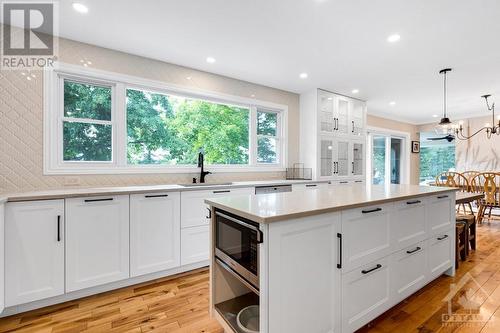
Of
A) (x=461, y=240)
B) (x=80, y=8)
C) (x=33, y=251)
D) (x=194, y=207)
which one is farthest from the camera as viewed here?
(x=461, y=240)

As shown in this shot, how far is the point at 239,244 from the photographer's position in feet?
4.81

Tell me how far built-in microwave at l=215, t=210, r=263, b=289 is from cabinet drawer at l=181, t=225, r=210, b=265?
1124mm

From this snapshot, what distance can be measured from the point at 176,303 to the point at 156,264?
54 centimetres

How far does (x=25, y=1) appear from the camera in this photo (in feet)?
6.83

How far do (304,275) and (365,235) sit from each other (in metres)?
0.58

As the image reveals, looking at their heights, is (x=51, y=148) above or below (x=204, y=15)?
below

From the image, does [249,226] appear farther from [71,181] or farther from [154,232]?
[71,181]

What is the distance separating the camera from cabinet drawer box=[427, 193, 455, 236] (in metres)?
2.26

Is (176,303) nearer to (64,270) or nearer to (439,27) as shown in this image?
(64,270)

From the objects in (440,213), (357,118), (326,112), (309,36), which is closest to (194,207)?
(309,36)

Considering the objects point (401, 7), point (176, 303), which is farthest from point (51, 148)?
point (401, 7)

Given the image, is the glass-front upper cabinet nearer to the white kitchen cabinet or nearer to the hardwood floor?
the white kitchen cabinet

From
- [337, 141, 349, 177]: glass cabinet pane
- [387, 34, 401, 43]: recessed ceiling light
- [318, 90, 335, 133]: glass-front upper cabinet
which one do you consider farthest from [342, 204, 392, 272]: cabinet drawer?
[337, 141, 349, 177]: glass cabinet pane

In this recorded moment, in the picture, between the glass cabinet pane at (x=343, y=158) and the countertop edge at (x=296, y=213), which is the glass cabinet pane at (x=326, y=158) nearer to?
the glass cabinet pane at (x=343, y=158)
